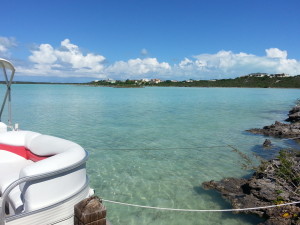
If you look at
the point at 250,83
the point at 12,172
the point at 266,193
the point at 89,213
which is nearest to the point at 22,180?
the point at 89,213

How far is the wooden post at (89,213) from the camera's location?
9.64 ft

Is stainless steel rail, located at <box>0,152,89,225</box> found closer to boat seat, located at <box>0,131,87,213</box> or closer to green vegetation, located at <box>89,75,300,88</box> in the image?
boat seat, located at <box>0,131,87,213</box>

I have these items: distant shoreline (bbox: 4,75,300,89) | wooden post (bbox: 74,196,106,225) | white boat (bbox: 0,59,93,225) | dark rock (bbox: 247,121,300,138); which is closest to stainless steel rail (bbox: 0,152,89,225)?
white boat (bbox: 0,59,93,225)

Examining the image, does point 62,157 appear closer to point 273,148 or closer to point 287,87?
point 273,148

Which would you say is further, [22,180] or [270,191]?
[270,191]

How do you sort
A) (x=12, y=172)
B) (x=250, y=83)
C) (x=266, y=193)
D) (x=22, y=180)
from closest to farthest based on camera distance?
(x=22, y=180), (x=12, y=172), (x=266, y=193), (x=250, y=83)

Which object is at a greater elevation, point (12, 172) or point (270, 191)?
point (12, 172)

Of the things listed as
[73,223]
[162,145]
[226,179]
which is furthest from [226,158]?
[73,223]

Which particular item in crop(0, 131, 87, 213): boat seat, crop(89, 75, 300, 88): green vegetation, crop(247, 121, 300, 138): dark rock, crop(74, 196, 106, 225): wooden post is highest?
crop(89, 75, 300, 88): green vegetation

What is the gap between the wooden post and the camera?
2.94 meters

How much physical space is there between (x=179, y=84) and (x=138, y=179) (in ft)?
537

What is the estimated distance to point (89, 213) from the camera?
296cm

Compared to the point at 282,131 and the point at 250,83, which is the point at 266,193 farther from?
the point at 250,83

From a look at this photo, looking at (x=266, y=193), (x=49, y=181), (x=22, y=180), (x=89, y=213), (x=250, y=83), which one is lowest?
(x=266, y=193)
